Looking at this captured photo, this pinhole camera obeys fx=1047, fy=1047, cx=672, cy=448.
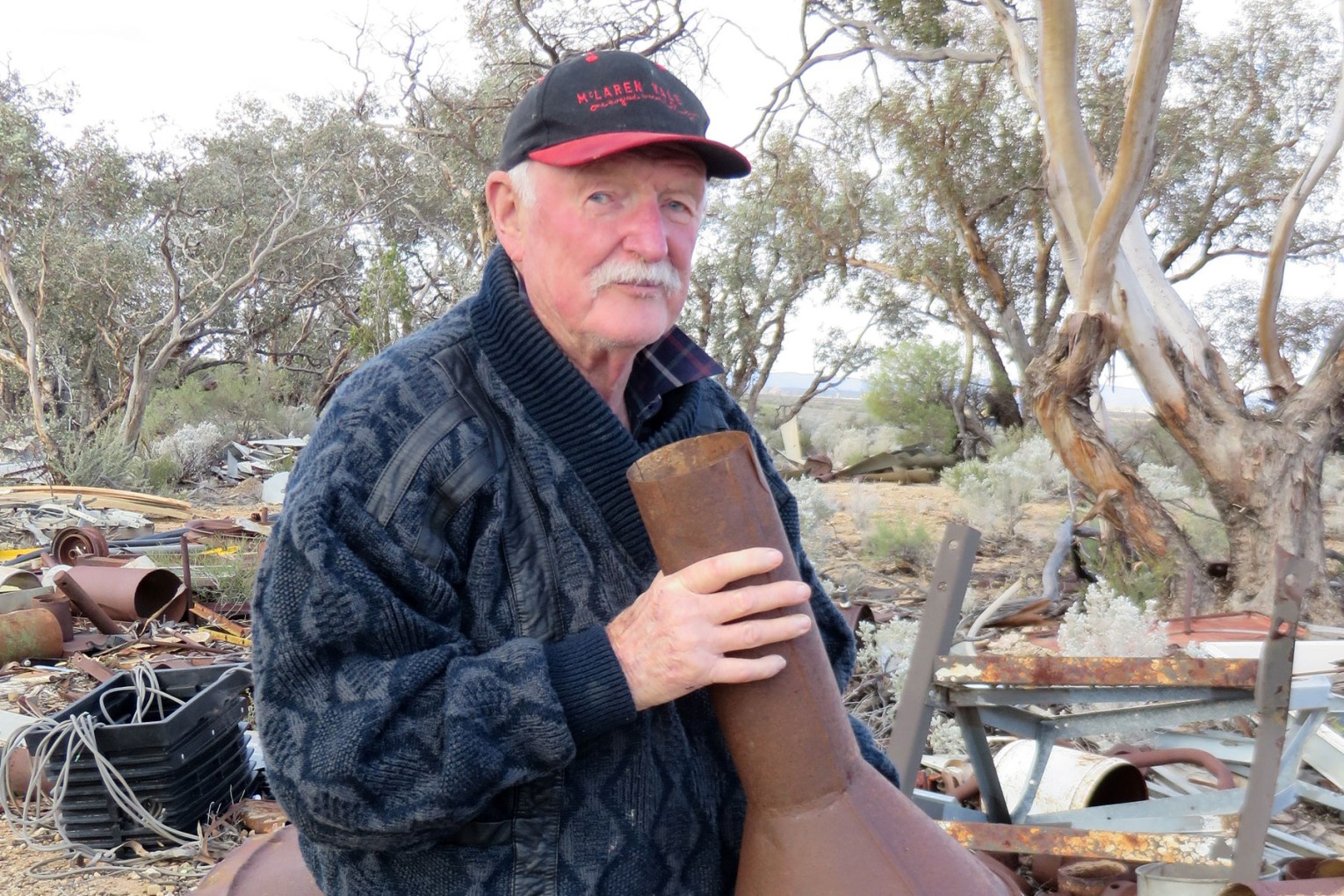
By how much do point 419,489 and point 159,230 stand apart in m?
23.6

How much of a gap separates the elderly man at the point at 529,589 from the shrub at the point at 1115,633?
3.05 meters

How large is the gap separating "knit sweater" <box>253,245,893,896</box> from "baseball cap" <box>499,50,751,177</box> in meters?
0.22

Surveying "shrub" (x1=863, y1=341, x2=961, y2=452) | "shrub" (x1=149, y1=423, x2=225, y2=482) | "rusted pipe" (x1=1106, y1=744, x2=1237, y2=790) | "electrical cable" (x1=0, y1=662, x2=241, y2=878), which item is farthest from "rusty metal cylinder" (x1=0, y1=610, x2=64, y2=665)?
"shrub" (x1=863, y1=341, x2=961, y2=452)

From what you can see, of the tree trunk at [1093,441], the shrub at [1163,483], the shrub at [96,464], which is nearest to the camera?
the tree trunk at [1093,441]

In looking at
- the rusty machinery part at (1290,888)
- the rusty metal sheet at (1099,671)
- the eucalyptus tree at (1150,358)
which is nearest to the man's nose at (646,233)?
the rusty metal sheet at (1099,671)

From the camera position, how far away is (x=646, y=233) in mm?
1604

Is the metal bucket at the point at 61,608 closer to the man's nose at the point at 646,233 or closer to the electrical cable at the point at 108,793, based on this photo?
the electrical cable at the point at 108,793

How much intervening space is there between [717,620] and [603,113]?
2.52ft

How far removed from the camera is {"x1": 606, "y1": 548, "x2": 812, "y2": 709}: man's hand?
4.03 feet

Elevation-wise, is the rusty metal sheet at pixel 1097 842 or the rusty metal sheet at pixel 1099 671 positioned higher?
the rusty metal sheet at pixel 1099 671

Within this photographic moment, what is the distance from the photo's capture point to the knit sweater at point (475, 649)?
127cm

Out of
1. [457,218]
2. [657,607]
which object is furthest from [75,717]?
[457,218]

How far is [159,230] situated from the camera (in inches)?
867

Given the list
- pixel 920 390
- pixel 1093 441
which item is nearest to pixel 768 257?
pixel 920 390
